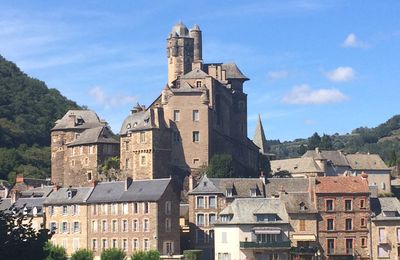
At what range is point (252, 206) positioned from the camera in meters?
78.8

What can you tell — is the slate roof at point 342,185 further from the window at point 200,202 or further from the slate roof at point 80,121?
the slate roof at point 80,121

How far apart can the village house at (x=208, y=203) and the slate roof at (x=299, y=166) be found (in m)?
37.4

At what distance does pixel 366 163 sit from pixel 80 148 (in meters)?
Result: 47.9

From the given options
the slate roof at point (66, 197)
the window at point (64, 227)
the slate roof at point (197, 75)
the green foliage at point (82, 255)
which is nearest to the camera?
the green foliage at point (82, 255)

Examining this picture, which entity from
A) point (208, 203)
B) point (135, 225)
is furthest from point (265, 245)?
point (135, 225)

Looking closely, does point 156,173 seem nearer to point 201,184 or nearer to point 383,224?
point 201,184

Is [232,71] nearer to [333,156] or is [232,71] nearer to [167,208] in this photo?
[333,156]

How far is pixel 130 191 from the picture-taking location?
8406 centimetres

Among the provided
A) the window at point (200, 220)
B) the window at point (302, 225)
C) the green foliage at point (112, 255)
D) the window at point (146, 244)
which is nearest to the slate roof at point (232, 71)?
the window at point (200, 220)

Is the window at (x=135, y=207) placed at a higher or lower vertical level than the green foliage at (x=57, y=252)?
higher

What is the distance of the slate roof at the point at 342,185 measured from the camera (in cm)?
7981

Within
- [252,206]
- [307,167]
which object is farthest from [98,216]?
[307,167]

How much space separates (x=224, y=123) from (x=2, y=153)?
4151 cm

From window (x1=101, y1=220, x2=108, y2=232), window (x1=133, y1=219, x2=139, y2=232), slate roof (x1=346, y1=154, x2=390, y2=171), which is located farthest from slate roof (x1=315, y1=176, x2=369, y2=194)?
slate roof (x1=346, y1=154, x2=390, y2=171)
